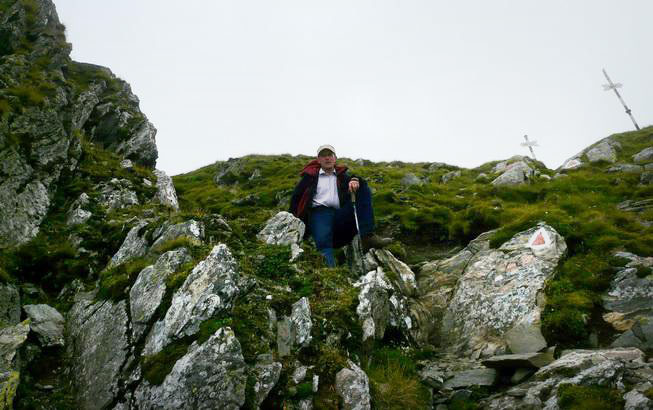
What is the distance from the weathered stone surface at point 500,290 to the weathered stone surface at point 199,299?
6306 millimetres

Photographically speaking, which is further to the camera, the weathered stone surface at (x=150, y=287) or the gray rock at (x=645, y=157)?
the gray rock at (x=645, y=157)

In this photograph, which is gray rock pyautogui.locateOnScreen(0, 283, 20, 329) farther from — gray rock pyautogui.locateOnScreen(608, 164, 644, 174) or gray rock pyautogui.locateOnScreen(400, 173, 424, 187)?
gray rock pyautogui.locateOnScreen(608, 164, 644, 174)

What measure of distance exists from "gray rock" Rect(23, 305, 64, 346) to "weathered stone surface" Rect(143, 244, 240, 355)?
2.27 meters

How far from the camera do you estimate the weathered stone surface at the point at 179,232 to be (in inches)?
424

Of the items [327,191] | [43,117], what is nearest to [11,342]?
[327,191]

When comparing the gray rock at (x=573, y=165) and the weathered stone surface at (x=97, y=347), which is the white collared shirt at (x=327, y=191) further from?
the gray rock at (x=573, y=165)

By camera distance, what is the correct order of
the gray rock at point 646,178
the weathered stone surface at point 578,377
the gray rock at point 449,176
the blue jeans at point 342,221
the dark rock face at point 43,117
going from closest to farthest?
the weathered stone surface at point 578,377 < the blue jeans at point 342,221 < the dark rock face at point 43,117 < the gray rock at point 646,178 < the gray rock at point 449,176

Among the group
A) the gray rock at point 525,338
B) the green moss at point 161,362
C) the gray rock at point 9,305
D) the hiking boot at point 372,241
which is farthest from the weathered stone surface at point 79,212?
the gray rock at point 525,338

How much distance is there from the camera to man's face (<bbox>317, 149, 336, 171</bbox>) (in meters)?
13.9

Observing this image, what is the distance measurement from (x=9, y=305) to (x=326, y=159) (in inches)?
368

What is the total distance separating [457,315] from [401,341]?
250cm

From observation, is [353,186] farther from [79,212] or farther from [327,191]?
[79,212]

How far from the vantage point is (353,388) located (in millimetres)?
7305

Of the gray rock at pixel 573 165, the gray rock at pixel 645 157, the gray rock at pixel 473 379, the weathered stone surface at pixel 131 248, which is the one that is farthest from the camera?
the gray rock at pixel 573 165
